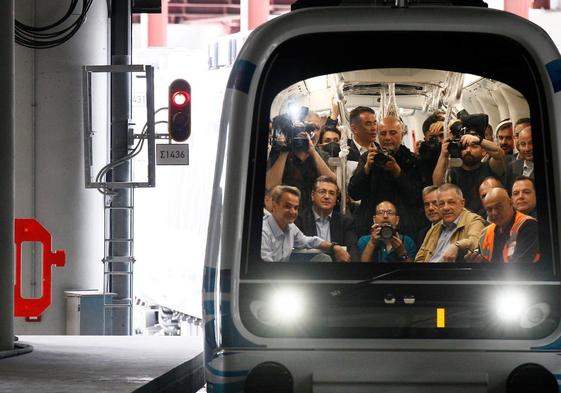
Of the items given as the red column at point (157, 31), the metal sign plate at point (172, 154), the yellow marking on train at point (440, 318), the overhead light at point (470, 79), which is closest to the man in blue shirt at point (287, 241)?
the yellow marking on train at point (440, 318)

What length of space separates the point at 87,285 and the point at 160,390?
7.92 m

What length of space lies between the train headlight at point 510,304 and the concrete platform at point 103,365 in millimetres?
2370

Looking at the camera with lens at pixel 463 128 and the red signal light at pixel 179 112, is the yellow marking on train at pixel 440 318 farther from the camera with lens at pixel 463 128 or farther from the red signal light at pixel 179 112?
the red signal light at pixel 179 112

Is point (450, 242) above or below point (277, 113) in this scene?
Result: below

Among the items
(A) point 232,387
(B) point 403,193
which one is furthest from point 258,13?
(A) point 232,387

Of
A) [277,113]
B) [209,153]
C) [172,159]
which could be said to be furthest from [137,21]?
[277,113]

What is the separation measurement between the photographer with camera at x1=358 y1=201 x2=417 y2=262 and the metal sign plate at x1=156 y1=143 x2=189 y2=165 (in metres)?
8.66

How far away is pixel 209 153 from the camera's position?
21609 mm

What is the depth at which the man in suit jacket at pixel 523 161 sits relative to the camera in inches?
256

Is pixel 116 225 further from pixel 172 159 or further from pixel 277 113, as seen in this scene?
pixel 277 113

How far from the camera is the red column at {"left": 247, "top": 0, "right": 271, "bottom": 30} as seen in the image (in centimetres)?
2214

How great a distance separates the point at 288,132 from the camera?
6551 millimetres

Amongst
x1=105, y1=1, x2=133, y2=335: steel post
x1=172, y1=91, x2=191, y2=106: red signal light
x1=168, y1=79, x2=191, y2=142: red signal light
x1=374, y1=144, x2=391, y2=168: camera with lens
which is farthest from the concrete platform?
x1=105, y1=1, x2=133, y2=335: steel post

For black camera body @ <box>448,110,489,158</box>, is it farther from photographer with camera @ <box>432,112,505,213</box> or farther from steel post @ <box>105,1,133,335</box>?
steel post @ <box>105,1,133,335</box>
